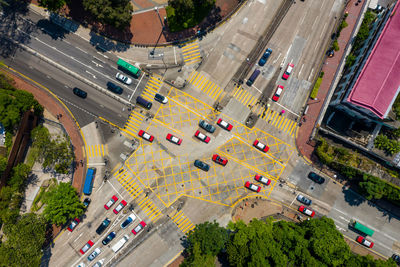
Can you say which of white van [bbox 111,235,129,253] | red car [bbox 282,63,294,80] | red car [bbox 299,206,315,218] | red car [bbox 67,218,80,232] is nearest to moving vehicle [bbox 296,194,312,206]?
red car [bbox 299,206,315,218]

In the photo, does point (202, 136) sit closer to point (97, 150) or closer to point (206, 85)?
point (206, 85)

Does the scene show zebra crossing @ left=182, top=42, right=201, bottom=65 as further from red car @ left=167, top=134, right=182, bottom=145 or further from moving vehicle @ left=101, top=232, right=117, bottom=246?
moving vehicle @ left=101, top=232, right=117, bottom=246

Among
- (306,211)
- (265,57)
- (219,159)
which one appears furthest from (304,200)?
(265,57)

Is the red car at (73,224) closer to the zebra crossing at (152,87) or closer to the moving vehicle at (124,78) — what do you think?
the zebra crossing at (152,87)

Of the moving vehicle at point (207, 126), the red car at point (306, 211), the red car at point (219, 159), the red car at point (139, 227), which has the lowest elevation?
the red car at point (139, 227)

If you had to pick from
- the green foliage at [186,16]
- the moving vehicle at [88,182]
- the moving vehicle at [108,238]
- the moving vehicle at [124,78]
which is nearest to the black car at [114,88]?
the moving vehicle at [124,78]

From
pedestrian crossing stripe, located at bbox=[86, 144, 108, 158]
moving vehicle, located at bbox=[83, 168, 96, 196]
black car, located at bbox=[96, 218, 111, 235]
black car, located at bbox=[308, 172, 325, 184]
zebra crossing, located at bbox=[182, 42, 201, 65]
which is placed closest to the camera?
black car, located at bbox=[96, 218, 111, 235]

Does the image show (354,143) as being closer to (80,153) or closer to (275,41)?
(275,41)
